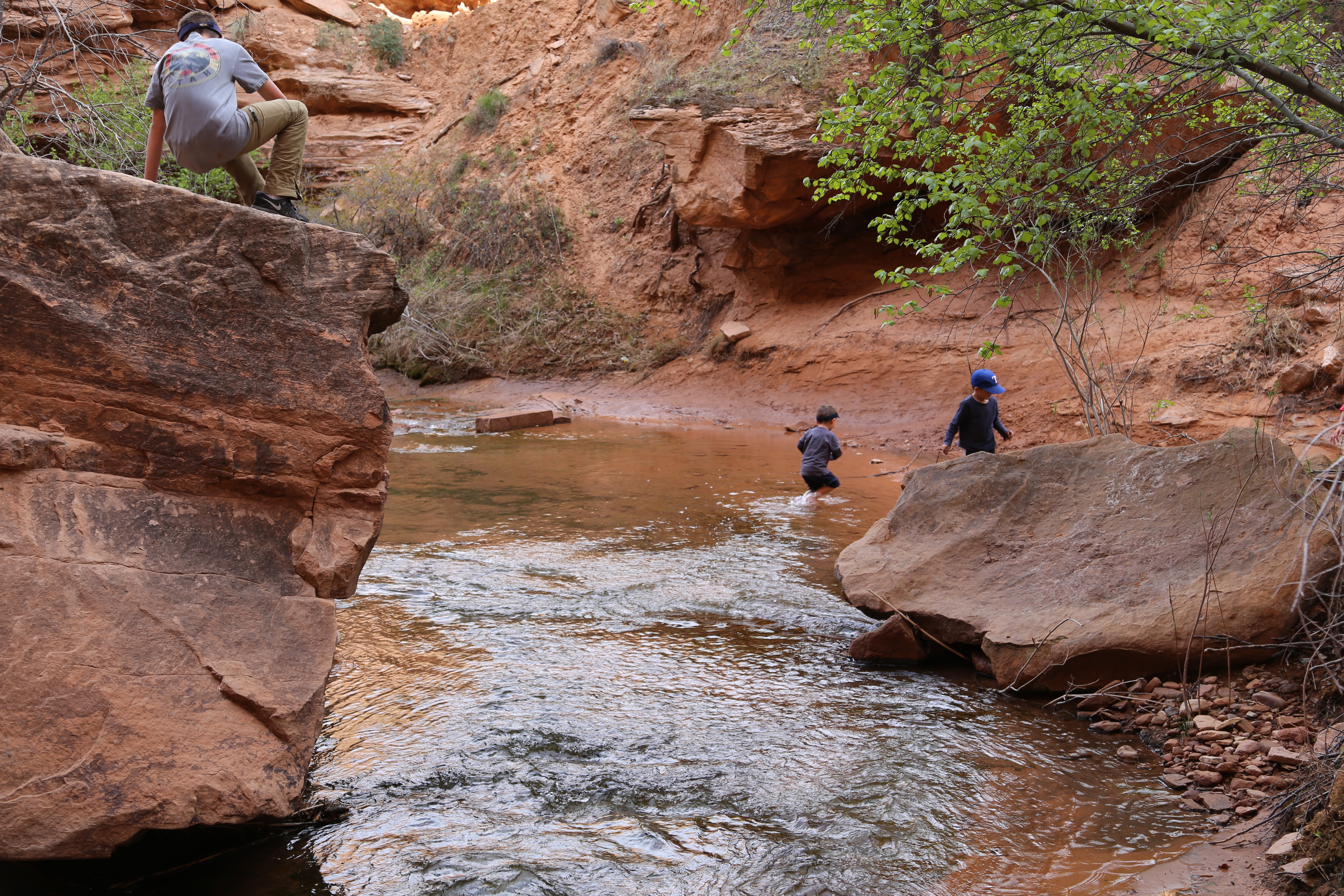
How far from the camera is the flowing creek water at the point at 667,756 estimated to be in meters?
3.02

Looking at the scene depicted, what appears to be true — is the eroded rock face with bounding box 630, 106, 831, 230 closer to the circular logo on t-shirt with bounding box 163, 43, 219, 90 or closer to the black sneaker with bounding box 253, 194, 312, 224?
the black sneaker with bounding box 253, 194, 312, 224

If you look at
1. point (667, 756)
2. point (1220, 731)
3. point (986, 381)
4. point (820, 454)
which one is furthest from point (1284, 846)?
point (820, 454)

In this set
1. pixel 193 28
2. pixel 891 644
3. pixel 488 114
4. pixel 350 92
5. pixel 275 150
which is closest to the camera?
pixel 193 28

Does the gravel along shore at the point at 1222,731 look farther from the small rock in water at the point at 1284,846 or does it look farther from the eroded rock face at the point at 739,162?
the eroded rock face at the point at 739,162

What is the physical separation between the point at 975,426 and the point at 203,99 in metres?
6.45

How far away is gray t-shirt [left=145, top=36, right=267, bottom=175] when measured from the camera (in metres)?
4.32

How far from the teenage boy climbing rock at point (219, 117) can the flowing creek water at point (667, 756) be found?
2.49 m

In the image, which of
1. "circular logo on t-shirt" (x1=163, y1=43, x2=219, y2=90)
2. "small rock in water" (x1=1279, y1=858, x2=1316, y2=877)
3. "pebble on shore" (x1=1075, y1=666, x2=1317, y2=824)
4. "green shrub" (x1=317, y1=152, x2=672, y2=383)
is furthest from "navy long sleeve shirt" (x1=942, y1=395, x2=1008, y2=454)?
"green shrub" (x1=317, y1=152, x2=672, y2=383)

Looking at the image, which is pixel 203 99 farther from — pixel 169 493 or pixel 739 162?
pixel 739 162

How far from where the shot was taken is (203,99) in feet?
14.2

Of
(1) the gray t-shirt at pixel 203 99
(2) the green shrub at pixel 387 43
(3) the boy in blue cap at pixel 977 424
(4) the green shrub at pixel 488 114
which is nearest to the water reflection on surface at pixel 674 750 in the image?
(3) the boy in blue cap at pixel 977 424

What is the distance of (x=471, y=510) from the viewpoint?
8.30m

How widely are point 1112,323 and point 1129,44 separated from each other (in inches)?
336

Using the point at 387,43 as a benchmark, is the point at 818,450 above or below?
below
